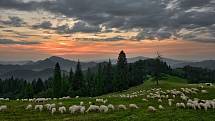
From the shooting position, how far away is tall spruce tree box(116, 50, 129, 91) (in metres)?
151

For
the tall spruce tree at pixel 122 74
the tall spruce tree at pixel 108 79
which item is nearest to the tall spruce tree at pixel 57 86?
the tall spruce tree at pixel 108 79

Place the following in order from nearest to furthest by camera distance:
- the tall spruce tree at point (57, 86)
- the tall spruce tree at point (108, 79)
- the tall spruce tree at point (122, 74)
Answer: the tall spruce tree at point (57, 86)
the tall spruce tree at point (108, 79)
the tall spruce tree at point (122, 74)

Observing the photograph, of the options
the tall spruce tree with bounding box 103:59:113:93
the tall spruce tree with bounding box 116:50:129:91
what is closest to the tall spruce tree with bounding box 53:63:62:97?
the tall spruce tree with bounding box 103:59:113:93

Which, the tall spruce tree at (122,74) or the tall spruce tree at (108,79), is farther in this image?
the tall spruce tree at (122,74)

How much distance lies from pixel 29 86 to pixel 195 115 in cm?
12802

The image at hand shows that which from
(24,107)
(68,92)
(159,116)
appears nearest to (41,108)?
(24,107)

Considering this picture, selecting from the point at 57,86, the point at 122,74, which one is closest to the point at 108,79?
the point at 122,74

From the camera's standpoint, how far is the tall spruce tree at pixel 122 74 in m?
151

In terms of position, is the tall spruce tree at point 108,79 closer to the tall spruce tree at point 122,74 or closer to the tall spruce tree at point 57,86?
the tall spruce tree at point 122,74

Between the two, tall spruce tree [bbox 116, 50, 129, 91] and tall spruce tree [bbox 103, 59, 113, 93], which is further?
tall spruce tree [bbox 116, 50, 129, 91]

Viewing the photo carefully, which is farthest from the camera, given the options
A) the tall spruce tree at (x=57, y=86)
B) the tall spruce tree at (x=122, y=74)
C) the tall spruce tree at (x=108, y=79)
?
the tall spruce tree at (x=122, y=74)

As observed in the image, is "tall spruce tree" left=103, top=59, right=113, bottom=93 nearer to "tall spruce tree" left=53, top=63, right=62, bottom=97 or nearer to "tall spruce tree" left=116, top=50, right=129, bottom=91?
"tall spruce tree" left=116, top=50, right=129, bottom=91

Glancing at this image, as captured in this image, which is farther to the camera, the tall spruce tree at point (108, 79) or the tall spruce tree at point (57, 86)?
the tall spruce tree at point (108, 79)

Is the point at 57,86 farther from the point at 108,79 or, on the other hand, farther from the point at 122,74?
the point at 122,74
